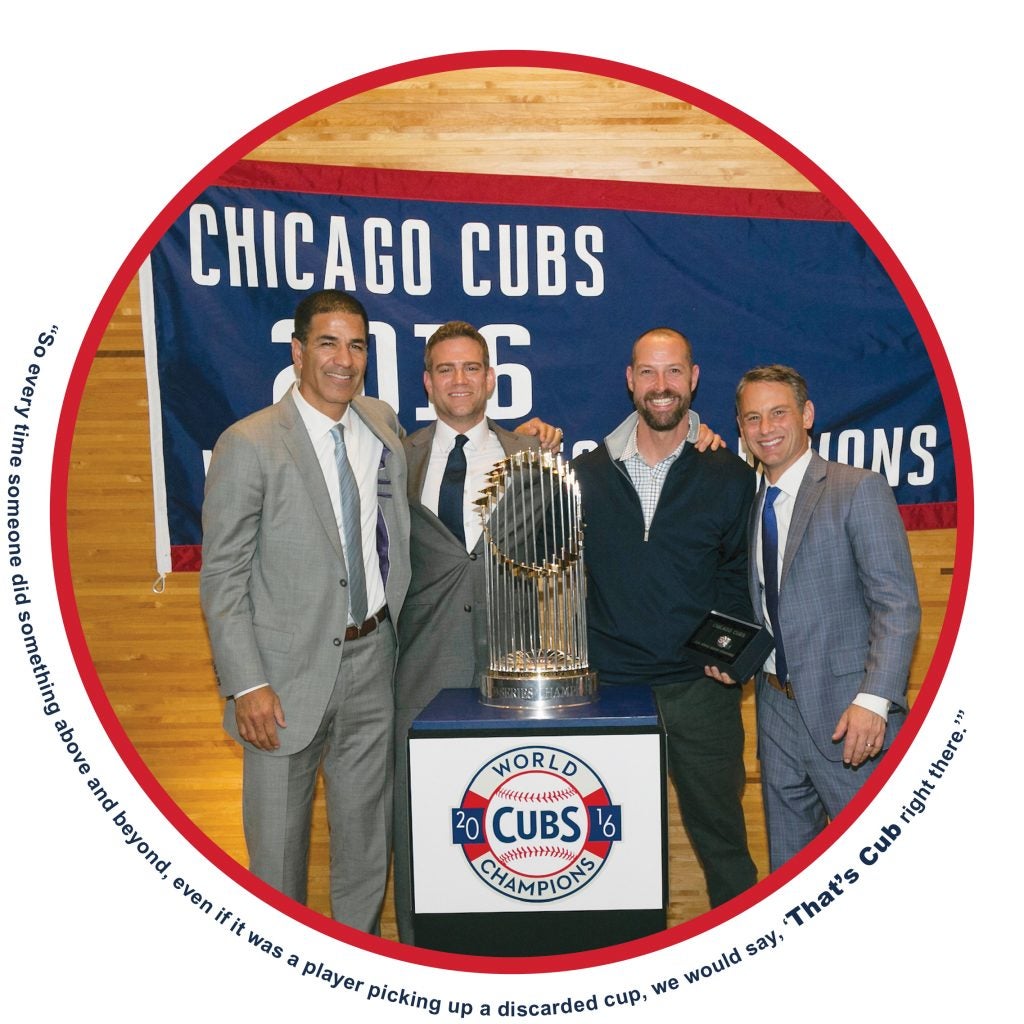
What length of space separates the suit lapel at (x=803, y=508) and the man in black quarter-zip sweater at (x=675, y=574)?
0.24 m

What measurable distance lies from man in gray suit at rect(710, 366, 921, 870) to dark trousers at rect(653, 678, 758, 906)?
151mm

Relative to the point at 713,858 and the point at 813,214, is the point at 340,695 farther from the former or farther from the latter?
the point at 813,214

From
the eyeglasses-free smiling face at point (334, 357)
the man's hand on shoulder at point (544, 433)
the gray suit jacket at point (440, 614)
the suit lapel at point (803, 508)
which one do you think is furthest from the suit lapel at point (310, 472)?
the suit lapel at point (803, 508)

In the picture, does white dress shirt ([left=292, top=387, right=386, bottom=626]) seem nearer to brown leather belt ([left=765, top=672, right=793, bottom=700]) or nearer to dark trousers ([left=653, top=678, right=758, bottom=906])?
dark trousers ([left=653, top=678, right=758, bottom=906])

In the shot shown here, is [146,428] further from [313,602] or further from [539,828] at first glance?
[539,828]

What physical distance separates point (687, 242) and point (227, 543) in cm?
196

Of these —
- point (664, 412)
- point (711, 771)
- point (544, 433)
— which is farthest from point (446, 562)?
point (711, 771)

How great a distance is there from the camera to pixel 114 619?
163 inches

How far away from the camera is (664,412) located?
3.21m

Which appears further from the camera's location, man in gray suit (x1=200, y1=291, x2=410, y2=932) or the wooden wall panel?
the wooden wall panel

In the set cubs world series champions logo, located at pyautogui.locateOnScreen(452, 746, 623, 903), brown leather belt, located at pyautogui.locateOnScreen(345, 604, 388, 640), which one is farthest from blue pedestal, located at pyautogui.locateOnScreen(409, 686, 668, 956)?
brown leather belt, located at pyautogui.locateOnScreen(345, 604, 388, 640)

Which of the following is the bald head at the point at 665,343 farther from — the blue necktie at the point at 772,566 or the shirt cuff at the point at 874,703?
the shirt cuff at the point at 874,703

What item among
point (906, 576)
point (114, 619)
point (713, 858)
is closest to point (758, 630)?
point (906, 576)

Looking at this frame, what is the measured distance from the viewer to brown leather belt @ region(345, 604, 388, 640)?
10.1 ft
